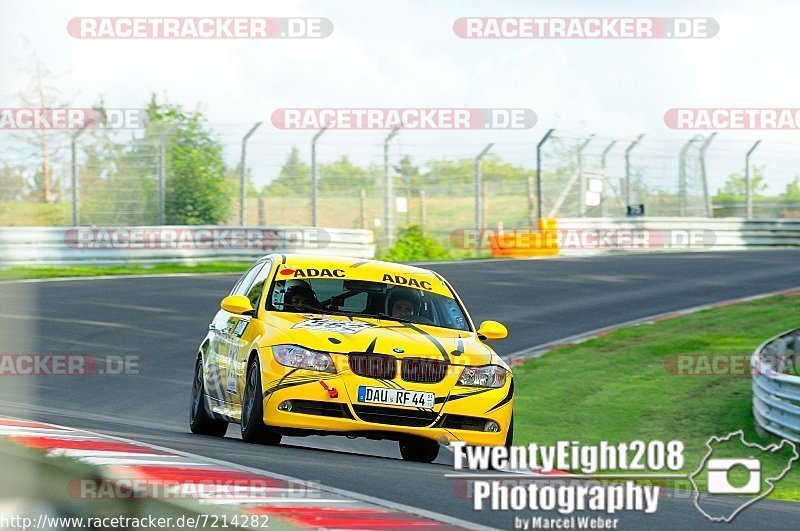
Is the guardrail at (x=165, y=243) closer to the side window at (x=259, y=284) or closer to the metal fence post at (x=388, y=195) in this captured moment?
the metal fence post at (x=388, y=195)

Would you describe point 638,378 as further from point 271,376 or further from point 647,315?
point 271,376

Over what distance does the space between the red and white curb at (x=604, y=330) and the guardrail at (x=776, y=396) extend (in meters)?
3.74

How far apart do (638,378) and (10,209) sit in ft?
60.2

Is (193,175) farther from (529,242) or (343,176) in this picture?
(529,242)

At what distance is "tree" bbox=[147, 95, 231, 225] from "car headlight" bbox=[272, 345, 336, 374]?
841 inches

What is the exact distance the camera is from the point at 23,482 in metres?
5.87

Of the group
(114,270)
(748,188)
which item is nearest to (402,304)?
(114,270)

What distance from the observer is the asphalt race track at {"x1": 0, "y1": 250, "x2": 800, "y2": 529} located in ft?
25.3

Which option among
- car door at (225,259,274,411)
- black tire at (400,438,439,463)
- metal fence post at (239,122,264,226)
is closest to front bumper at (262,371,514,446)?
car door at (225,259,274,411)

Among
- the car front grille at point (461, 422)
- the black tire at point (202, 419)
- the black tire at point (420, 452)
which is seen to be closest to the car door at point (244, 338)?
the black tire at point (202, 419)

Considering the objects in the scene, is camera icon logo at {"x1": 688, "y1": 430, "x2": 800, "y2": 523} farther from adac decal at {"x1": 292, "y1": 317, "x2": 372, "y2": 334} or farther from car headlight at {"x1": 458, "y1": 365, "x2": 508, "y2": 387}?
adac decal at {"x1": 292, "y1": 317, "x2": 372, "y2": 334}

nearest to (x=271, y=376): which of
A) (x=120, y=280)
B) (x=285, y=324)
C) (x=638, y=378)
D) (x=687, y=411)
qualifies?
(x=285, y=324)

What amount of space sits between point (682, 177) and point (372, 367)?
26.7m

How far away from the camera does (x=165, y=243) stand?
27859 mm
